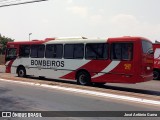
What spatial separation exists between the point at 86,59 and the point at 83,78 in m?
1.16

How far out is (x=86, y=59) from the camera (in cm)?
1684

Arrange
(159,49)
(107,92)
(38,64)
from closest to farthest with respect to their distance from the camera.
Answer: (107,92) < (38,64) < (159,49)

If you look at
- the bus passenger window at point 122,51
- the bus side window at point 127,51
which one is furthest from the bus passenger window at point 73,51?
the bus side window at point 127,51

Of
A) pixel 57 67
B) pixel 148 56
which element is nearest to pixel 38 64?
pixel 57 67

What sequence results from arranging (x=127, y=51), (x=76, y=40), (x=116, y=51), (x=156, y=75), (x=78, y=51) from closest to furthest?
(x=127, y=51) < (x=116, y=51) < (x=78, y=51) < (x=76, y=40) < (x=156, y=75)

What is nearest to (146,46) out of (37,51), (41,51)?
(41,51)

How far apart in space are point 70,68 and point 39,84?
2300mm

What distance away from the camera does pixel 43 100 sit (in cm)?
1144

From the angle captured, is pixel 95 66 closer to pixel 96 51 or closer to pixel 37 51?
pixel 96 51

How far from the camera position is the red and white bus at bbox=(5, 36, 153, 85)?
48.3ft

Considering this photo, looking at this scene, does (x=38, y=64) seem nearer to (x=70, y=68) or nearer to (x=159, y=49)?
(x=70, y=68)

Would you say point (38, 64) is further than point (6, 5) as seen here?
No

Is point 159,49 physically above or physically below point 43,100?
above

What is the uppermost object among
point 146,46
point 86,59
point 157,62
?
point 146,46
